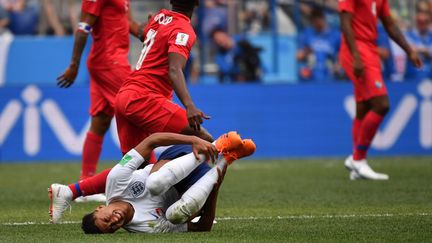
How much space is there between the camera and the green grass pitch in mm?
7480

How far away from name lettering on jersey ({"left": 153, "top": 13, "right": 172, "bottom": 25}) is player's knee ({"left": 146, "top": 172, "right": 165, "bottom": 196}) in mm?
1328

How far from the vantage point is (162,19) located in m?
8.27

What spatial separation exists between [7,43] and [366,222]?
10746mm

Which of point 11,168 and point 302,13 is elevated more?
point 302,13

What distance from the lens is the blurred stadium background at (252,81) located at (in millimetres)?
16812

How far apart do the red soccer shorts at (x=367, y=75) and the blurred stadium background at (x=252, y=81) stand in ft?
14.6

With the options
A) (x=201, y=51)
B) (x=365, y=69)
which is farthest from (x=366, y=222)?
(x=201, y=51)

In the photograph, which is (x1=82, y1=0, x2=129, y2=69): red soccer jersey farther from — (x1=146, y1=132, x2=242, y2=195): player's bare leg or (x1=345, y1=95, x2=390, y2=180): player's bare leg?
(x1=146, y1=132, x2=242, y2=195): player's bare leg

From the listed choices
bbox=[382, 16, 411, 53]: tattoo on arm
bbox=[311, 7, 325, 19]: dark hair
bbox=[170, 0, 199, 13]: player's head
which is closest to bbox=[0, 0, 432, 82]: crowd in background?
bbox=[311, 7, 325, 19]: dark hair

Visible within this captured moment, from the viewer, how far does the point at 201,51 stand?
60.8 feet

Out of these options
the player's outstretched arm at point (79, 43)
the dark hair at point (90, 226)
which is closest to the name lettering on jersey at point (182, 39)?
the dark hair at point (90, 226)

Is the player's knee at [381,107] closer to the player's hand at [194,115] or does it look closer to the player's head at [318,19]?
the player's hand at [194,115]

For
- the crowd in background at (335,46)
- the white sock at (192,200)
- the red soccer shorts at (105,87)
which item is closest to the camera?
the white sock at (192,200)

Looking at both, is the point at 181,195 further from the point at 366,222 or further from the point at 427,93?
the point at 427,93
